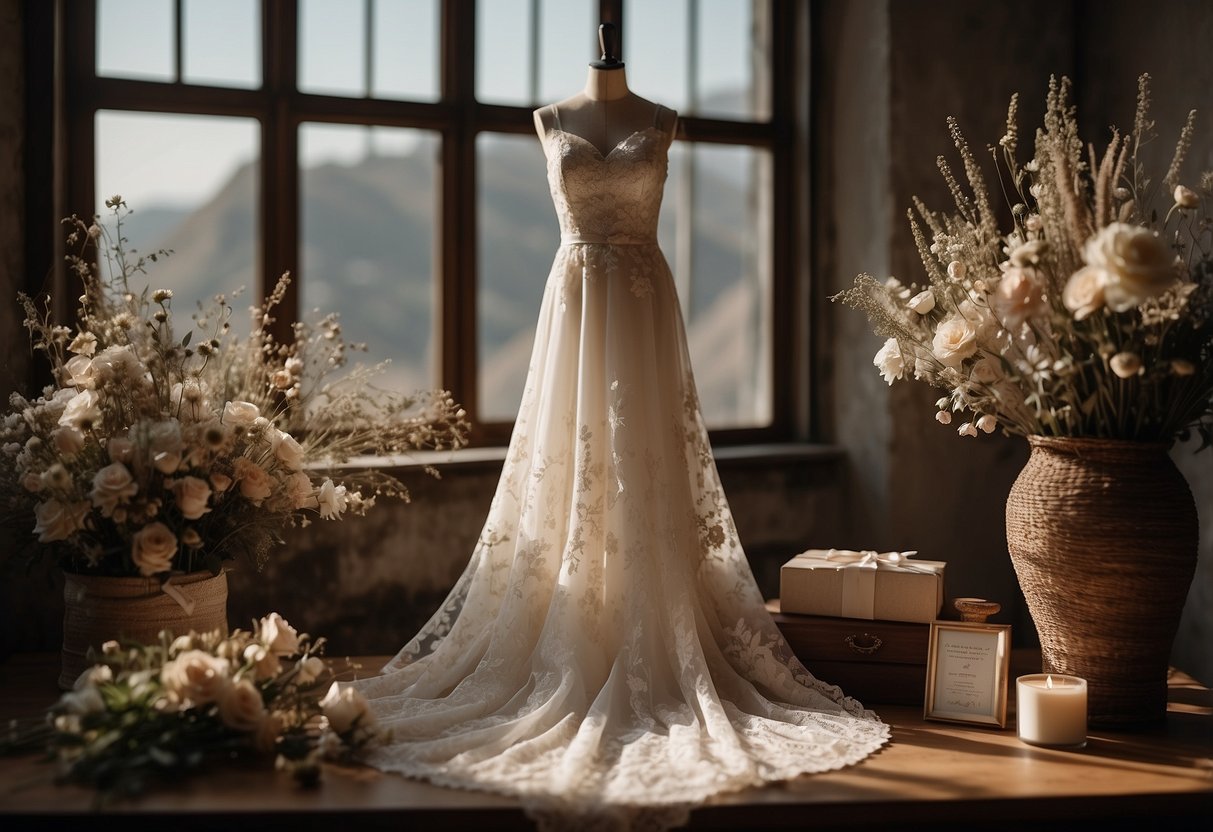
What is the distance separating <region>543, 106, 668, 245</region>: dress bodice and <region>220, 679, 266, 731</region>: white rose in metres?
1.25

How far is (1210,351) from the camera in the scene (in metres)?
2.29

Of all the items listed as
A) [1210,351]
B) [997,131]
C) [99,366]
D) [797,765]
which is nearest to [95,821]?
[99,366]

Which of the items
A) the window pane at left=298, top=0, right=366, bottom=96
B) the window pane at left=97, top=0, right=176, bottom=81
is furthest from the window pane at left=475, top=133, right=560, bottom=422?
the window pane at left=97, top=0, right=176, bottom=81

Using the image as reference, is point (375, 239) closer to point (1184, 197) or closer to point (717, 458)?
point (717, 458)

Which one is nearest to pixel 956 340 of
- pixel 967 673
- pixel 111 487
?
pixel 967 673

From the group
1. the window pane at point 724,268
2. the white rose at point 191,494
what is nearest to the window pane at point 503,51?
the window pane at point 724,268

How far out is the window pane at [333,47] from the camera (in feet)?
11.0

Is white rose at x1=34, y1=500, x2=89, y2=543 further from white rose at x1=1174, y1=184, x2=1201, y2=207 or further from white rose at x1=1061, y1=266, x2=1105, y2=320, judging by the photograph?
A: white rose at x1=1174, y1=184, x2=1201, y2=207

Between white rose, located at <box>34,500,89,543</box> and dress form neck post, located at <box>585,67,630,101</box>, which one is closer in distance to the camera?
white rose, located at <box>34,500,89,543</box>

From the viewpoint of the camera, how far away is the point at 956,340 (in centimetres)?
238

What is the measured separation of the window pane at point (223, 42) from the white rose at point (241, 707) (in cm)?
189

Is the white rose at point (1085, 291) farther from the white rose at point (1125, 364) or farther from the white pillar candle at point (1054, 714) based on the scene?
the white pillar candle at point (1054, 714)

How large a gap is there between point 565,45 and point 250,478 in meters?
1.87

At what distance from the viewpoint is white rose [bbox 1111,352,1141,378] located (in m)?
2.12
